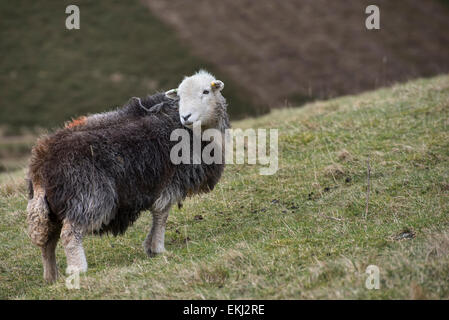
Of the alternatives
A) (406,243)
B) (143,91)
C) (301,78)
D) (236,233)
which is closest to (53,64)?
(143,91)

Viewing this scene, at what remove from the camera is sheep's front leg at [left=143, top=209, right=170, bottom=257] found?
28.6ft

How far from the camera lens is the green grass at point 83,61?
36.1 m

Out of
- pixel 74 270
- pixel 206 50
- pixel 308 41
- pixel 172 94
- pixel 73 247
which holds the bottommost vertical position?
pixel 74 270

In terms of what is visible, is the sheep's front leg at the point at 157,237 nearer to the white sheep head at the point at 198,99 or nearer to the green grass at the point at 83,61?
the white sheep head at the point at 198,99

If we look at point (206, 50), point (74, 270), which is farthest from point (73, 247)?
point (206, 50)

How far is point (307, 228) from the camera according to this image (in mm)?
8391

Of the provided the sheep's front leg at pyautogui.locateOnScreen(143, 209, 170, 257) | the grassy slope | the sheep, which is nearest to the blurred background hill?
the grassy slope

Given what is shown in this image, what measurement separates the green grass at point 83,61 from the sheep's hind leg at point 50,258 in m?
26.4

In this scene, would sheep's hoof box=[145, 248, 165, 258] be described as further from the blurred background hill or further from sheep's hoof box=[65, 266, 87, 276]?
the blurred background hill

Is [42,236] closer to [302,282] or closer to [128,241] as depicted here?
[128,241]

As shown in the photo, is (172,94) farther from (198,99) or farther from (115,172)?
(115,172)

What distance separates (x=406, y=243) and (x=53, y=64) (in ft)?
119

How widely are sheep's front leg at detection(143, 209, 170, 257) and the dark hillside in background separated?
2596 cm

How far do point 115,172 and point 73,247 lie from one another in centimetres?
118
